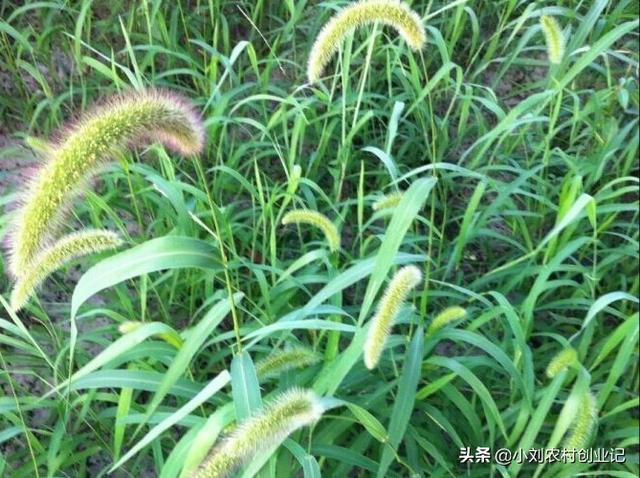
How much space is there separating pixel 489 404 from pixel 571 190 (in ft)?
1.65

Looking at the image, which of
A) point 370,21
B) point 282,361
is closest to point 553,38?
point 370,21

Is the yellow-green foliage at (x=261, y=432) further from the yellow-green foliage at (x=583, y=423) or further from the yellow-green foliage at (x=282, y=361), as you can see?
the yellow-green foliage at (x=583, y=423)

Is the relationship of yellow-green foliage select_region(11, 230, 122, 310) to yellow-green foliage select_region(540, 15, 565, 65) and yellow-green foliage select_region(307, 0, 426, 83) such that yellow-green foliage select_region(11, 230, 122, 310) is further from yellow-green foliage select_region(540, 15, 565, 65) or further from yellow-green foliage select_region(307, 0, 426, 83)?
yellow-green foliage select_region(540, 15, 565, 65)

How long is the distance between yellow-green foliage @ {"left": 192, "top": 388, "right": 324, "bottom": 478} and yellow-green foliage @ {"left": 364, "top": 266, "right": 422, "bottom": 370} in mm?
119

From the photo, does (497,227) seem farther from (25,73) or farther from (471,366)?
(25,73)

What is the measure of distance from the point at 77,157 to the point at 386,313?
1.52 feet

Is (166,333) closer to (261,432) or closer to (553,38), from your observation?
(261,432)

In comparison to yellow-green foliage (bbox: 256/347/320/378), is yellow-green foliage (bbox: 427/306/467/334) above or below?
above

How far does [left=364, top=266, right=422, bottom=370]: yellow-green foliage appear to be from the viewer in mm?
866

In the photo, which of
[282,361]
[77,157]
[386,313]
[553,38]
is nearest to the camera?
[77,157]

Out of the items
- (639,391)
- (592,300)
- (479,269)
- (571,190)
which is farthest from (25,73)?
(639,391)

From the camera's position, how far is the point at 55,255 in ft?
2.89

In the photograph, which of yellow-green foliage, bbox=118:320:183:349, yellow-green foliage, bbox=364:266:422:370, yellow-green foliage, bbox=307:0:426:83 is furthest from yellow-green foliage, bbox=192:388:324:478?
yellow-green foliage, bbox=307:0:426:83

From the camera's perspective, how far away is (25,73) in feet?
6.16
